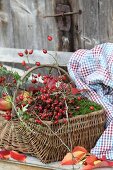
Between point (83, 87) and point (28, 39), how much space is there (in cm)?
80

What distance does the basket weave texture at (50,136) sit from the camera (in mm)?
3334

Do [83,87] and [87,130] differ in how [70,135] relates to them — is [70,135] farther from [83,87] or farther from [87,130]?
[83,87]

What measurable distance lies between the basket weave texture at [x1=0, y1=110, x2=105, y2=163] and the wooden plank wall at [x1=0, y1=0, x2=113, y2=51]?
740 mm

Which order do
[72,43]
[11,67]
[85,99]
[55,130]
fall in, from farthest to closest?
[11,67], [72,43], [85,99], [55,130]

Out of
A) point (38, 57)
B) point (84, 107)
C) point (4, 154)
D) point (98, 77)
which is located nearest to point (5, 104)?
point (4, 154)

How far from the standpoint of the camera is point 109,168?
334cm

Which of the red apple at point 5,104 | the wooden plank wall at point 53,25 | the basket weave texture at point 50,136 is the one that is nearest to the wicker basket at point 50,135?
the basket weave texture at point 50,136

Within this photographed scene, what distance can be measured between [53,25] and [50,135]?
111 centimetres

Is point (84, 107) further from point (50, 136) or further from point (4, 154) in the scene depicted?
point (4, 154)

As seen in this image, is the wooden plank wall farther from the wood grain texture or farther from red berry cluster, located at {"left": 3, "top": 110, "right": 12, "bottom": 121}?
red berry cluster, located at {"left": 3, "top": 110, "right": 12, "bottom": 121}

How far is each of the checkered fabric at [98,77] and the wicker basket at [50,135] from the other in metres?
0.07

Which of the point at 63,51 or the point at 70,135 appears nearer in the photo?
the point at 70,135

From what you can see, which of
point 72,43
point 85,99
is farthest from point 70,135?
point 72,43

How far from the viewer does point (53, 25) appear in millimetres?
4160
